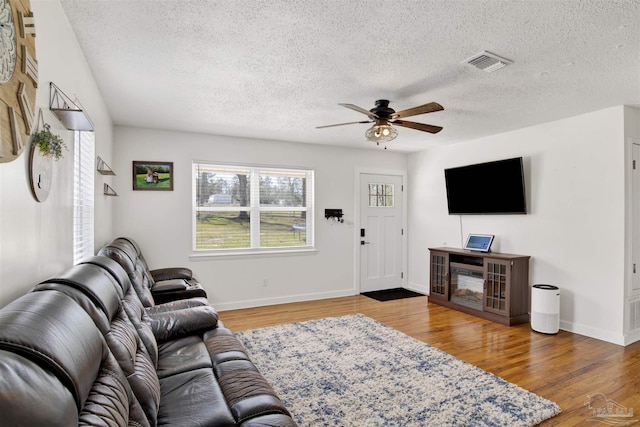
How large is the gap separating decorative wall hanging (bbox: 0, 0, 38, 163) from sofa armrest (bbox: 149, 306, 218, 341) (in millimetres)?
1581

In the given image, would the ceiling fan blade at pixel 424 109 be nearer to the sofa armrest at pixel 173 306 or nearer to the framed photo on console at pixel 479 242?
the sofa armrest at pixel 173 306

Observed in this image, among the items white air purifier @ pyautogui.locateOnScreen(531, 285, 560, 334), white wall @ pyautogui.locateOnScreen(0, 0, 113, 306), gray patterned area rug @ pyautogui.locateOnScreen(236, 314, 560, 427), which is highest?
white wall @ pyautogui.locateOnScreen(0, 0, 113, 306)

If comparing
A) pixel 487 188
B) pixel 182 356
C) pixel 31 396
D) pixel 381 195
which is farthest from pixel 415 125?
pixel 31 396

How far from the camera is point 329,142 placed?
5.46 m

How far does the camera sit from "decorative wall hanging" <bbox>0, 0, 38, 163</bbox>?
1.09 meters

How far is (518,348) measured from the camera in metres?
3.53

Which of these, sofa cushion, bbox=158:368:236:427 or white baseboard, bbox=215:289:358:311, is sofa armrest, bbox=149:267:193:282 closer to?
white baseboard, bbox=215:289:358:311

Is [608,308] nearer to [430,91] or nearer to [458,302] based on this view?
[458,302]

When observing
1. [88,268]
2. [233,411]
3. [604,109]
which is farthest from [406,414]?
[604,109]

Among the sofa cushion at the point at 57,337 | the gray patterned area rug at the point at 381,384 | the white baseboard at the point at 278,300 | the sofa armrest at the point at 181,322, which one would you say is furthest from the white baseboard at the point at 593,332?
the sofa cushion at the point at 57,337

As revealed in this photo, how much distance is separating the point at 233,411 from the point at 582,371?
3108 mm

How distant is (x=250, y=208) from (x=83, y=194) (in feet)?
8.91

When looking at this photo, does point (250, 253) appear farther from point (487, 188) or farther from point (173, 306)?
point (487, 188)

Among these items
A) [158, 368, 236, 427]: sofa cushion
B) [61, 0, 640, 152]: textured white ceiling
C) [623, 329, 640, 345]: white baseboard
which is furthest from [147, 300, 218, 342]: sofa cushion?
[623, 329, 640, 345]: white baseboard
